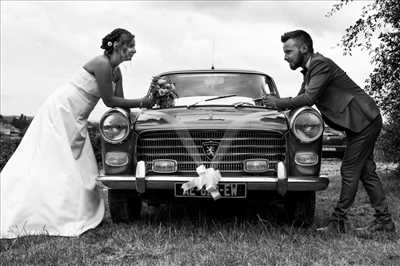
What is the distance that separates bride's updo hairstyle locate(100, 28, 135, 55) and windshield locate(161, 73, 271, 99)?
81cm

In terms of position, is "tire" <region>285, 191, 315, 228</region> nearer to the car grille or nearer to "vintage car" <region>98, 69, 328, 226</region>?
"vintage car" <region>98, 69, 328, 226</region>

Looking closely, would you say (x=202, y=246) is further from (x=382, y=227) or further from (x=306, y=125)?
(x=382, y=227)

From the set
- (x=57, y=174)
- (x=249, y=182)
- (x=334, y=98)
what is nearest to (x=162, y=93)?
(x=57, y=174)

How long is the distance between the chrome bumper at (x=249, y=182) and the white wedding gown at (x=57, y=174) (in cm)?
51

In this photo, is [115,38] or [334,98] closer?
[334,98]

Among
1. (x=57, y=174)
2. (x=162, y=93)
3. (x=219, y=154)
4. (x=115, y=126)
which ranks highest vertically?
(x=162, y=93)

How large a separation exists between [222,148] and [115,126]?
3.14 ft

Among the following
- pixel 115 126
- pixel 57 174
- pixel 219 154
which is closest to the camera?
pixel 219 154

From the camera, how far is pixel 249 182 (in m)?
4.50

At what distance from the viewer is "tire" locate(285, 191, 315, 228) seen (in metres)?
4.86

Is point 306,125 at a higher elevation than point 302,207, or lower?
higher

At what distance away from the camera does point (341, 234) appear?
4.75 m

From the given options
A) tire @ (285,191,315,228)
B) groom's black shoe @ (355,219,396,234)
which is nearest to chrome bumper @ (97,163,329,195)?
tire @ (285,191,315,228)

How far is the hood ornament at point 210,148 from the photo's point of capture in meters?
4.64
